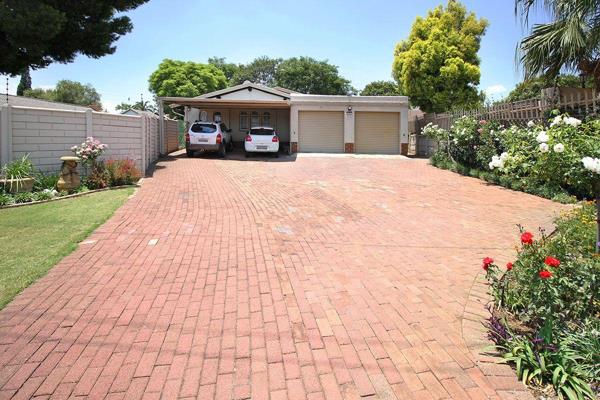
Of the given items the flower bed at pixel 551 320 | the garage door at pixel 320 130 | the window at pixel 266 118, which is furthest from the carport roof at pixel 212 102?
the flower bed at pixel 551 320

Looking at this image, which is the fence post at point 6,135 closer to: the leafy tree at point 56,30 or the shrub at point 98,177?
the shrub at point 98,177

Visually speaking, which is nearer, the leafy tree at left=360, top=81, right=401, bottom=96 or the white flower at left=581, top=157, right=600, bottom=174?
the white flower at left=581, top=157, right=600, bottom=174

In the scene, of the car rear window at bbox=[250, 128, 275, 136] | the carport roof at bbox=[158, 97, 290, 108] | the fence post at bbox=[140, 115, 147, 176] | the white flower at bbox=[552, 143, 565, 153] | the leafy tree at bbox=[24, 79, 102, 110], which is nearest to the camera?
the white flower at bbox=[552, 143, 565, 153]

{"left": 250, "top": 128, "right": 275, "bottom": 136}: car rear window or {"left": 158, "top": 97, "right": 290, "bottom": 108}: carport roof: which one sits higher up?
{"left": 158, "top": 97, "right": 290, "bottom": 108}: carport roof

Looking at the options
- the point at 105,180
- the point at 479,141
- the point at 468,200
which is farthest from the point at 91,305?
the point at 479,141

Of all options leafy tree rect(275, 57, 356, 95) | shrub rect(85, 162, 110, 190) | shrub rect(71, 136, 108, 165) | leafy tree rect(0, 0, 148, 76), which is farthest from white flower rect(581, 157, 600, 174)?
leafy tree rect(275, 57, 356, 95)

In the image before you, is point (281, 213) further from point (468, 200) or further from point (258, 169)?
point (258, 169)

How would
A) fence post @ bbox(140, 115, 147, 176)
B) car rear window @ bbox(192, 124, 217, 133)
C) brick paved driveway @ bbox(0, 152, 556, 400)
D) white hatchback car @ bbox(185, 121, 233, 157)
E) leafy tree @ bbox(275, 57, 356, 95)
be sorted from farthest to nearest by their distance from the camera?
leafy tree @ bbox(275, 57, 356, 95) → car rear window @ bbox(192, 124, 217, 133) → white hatchback car @ bbox(185, 121, 233, 157) → fence post @ bbox(140, 115, 147, 176) → brick paved driveway @ bbox(0, 152, 556, 400)

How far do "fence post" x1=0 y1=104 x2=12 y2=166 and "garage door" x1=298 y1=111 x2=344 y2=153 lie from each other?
51.0 feet

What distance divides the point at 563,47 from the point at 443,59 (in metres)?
14.9

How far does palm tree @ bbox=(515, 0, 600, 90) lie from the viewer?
25.2 feet

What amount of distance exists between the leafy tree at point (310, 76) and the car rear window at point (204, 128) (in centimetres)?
3437

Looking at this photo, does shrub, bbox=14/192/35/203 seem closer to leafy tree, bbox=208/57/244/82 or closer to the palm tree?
the palm tree

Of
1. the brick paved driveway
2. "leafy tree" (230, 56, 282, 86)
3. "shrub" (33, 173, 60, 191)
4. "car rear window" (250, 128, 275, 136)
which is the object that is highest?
"leafy tree" (230, 56, 282, 86)
